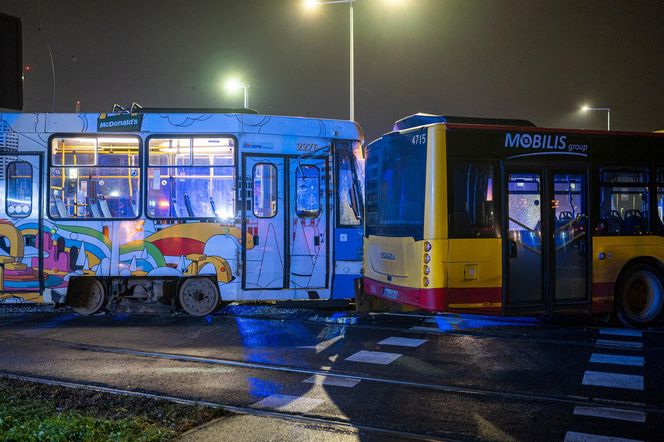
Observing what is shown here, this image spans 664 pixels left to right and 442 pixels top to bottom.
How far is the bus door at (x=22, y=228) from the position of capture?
35.6 ft

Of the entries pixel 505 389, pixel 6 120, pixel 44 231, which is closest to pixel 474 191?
pixel 505 389

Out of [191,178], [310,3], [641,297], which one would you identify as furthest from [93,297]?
[310,3]

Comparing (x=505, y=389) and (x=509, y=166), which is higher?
(x=509, y=166)

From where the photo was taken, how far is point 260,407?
19.9 ft

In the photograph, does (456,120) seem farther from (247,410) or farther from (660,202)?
(247,410)

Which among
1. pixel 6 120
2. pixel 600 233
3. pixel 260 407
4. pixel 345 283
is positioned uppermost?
pixel 6 120

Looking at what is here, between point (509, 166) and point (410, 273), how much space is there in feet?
7.07

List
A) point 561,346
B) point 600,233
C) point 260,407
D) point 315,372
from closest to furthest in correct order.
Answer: point 260,407 < point 315,372 < point 561,346 < point 600,233

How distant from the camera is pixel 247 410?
19.6 ft

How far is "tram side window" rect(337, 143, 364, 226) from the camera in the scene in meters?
11.4

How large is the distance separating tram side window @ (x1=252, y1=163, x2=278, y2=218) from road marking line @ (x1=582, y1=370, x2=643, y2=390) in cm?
594

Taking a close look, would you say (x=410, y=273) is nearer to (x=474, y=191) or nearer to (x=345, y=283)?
(x=474, y=191)

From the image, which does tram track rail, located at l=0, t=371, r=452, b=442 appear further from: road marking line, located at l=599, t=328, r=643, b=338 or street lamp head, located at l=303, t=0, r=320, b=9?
street lamp head, located at l=303, t=0, r=320, b=9

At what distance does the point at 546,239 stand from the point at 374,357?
3340 mm
